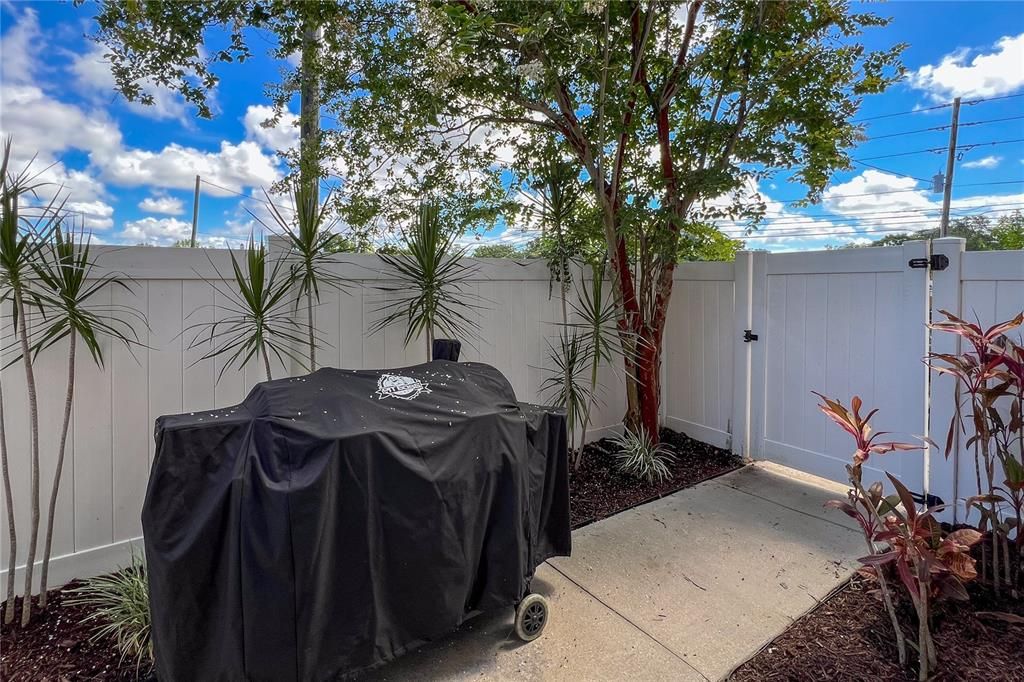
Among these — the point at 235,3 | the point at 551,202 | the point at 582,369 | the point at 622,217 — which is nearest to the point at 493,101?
the point at 551,202

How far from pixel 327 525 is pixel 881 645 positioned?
1.92m

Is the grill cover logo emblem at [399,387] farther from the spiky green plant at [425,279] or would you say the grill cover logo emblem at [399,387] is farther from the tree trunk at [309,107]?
the tree trunk at [309,107]

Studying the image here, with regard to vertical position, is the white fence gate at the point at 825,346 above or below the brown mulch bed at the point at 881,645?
above

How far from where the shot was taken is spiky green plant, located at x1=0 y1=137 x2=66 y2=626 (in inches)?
65.8

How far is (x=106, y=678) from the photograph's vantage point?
5.10 ft

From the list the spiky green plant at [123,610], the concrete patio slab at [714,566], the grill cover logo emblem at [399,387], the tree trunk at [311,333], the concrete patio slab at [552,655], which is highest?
the tree trunk at [311,333]

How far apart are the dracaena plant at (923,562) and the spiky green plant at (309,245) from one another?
2.42 meters

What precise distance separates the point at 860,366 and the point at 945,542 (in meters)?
1.63

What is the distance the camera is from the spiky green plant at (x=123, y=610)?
64.1 inches

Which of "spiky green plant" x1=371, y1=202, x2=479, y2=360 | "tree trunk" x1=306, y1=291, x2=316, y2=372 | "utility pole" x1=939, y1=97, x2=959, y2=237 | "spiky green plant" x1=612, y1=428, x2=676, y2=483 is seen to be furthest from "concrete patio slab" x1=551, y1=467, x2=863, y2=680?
"utility pole" x1=939, y1=97, x2=959, y2=237

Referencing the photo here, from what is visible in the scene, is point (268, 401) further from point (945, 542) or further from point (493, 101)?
point (493, 101)

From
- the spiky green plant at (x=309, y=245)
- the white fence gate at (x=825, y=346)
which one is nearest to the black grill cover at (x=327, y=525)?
the spiky green plant at (x=309, y=245)

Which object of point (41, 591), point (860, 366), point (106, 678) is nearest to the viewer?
point (106, 678)

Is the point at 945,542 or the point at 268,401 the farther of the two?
the point at 945,542
